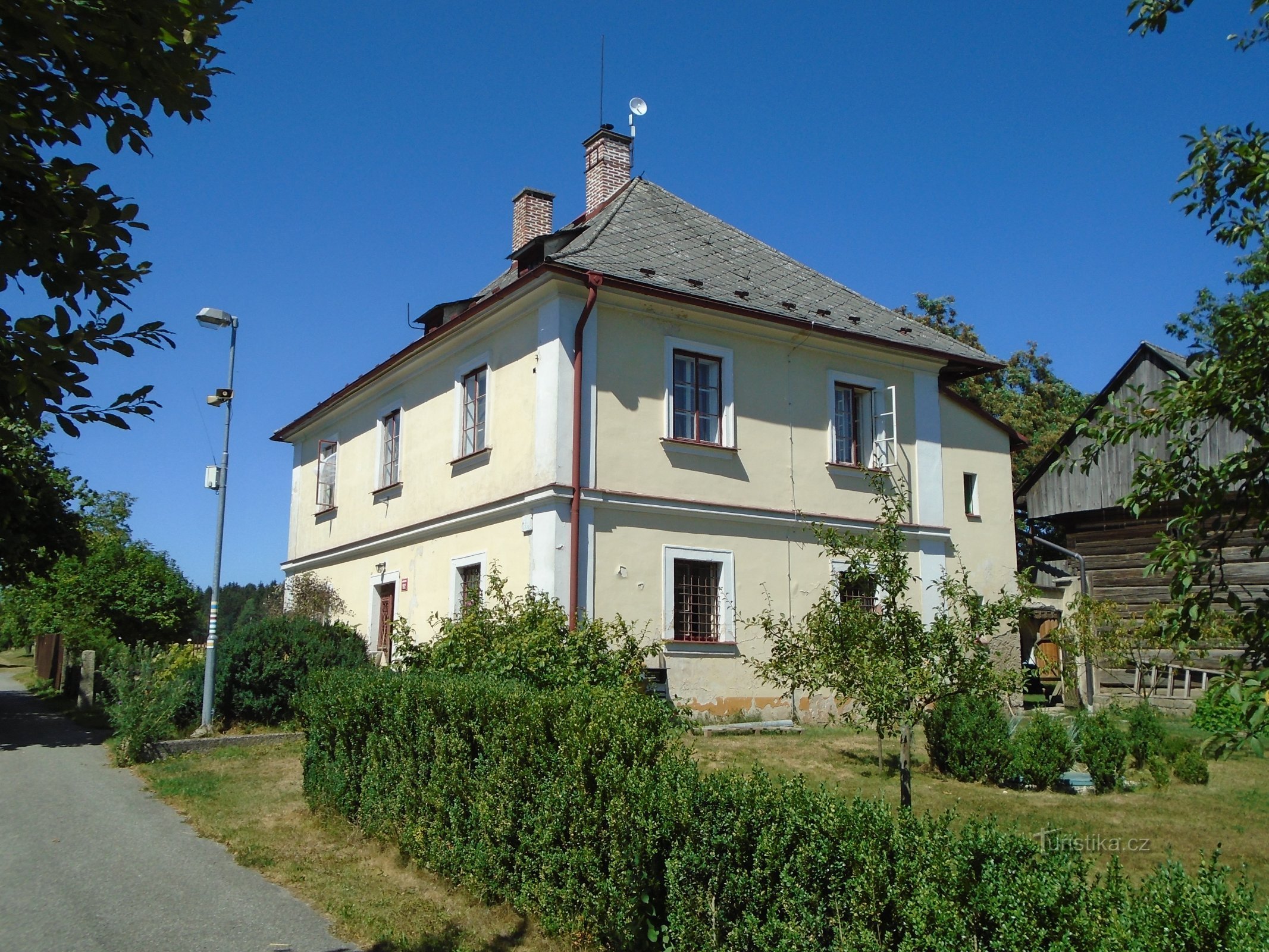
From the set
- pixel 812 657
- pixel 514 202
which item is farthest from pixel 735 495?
pixel 514 202

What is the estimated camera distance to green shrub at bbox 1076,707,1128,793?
9.97 meters

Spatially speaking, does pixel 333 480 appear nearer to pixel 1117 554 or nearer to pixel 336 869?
pixel 336 869

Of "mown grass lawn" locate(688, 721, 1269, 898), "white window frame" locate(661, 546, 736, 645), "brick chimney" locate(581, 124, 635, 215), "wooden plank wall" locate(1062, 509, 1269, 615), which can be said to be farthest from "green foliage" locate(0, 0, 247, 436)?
"wooden plank wall" locate(1062, 509, 1269, 615)

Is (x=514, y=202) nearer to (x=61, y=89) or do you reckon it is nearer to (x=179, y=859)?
(x=179, y=859)

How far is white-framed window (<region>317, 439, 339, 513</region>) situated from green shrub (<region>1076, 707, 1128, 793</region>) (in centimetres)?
1652

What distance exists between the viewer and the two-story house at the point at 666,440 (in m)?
14.4

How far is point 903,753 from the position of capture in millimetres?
7625

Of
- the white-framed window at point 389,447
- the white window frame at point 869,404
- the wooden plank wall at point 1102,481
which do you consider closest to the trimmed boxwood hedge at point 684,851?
the white window frame at point 869,404

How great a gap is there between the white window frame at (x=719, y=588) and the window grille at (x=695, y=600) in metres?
0.07

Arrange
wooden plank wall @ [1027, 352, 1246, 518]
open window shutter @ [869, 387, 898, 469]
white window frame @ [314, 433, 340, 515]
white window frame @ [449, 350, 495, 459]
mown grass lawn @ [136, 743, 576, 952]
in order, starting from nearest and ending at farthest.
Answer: mown grass lawn @ [136, 743, 576, 952]
white window frame @ [449, 350, 495, 459]
open window shutter @ [869, 387, 898, 469]
wooden plank wall @ [1027, 352, 1246, 518]
white window frame @ [314, 433, 340, 515]

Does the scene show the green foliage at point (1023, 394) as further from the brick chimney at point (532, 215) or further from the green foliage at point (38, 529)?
the green foliage at point (38, 529)

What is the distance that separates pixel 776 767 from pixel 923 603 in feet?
23.2

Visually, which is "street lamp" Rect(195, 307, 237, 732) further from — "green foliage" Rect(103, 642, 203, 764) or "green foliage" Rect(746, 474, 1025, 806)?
"green foliage" Rect(746, 474, 1025, 806)

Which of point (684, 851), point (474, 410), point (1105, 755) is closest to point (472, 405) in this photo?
point (474, 410)
